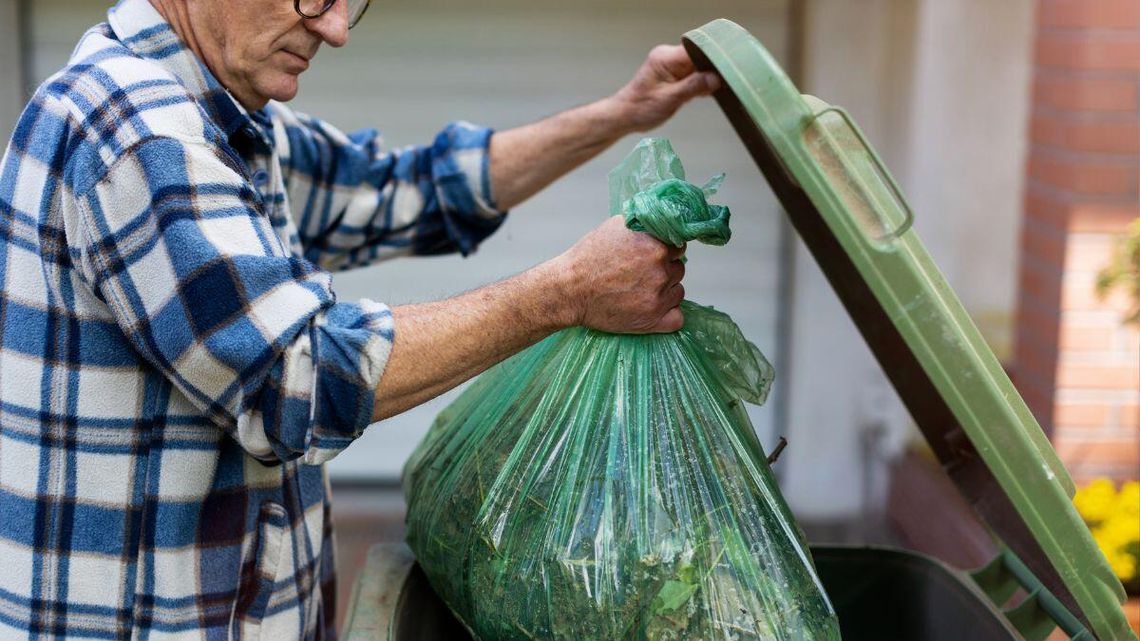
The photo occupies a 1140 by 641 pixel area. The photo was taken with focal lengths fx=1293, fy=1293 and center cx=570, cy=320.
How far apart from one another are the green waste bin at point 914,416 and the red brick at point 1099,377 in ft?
5.88

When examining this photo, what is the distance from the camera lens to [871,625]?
201 cm

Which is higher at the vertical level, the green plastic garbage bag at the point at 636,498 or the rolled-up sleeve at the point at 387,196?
the rolled-up sleeve at the point at 387,196

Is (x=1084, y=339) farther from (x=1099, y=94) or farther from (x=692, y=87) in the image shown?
(x=692, y=87)

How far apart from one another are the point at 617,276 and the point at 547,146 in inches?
32.5

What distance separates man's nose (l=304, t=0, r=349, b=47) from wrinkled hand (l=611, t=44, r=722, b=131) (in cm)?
62

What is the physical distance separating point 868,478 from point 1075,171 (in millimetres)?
1362

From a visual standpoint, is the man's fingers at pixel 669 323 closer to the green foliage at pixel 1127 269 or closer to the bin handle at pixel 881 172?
the bin handle at pixel 881 172

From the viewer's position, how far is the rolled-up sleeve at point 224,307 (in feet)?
4.90

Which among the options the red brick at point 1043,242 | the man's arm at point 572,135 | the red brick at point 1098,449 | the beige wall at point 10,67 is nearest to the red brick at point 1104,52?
the red brick at point 1043,242

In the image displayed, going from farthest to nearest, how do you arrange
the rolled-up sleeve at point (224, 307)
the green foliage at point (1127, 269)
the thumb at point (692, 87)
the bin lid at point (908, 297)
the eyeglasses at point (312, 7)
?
the green foliage at point (1127, 269) → the thumb at point (692, 87) → the eyeglasses at point (312, 7) → the rolled-up sleeve at point (224, 307) → the bin lid at point (908, 297)

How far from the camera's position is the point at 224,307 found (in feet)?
4.90

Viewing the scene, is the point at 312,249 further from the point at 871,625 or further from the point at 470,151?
the point at 871,625

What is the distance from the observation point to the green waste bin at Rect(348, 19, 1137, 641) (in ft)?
4.51

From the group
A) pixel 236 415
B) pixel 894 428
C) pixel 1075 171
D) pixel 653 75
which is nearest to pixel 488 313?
pixel 236 415
